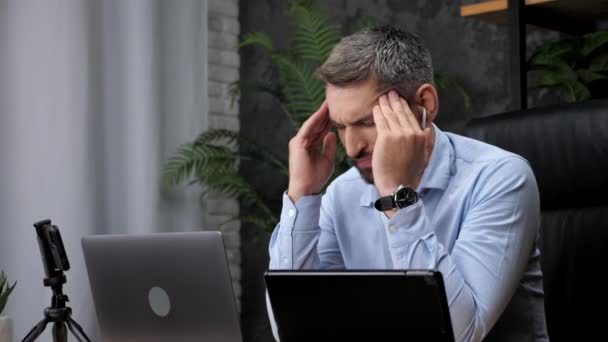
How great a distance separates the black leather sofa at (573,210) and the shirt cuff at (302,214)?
1.37ft

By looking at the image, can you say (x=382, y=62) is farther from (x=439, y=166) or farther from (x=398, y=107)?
(x=439, y=166)

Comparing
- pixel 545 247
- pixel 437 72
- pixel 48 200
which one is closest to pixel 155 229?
pixel 48 200

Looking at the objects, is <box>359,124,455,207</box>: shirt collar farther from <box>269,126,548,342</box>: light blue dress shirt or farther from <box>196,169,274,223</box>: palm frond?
<box>196,169,274,223</box>: palm frond

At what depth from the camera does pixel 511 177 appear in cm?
140

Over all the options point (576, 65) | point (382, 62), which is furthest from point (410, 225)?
point (576, 65)

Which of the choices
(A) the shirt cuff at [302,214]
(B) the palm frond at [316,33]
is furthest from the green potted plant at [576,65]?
(A) the shirt cuff at [302,214]

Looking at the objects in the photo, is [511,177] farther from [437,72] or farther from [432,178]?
[437,72]

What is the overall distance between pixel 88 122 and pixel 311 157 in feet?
5.42

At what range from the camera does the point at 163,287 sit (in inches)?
52.0

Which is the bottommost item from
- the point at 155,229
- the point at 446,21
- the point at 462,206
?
the point at 155,229

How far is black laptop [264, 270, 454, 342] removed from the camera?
882 millimetres

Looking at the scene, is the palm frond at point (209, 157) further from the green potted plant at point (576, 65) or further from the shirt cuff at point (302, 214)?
the shirt cuff at point (302, 214)

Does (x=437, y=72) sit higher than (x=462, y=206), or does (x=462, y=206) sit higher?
(x=437, y=72)

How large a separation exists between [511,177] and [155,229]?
2.09 meters
